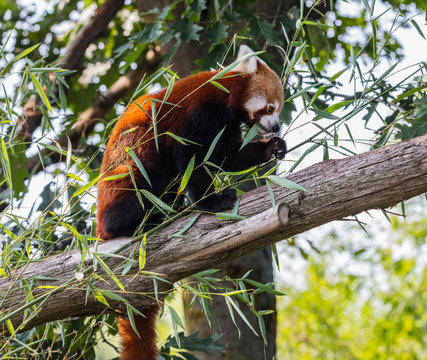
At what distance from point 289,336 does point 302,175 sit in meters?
5.90

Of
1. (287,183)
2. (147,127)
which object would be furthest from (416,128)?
(147,127)

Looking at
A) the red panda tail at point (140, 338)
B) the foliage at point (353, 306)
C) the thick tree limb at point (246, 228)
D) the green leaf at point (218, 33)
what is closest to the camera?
the thick tree limb at point (246, 228)

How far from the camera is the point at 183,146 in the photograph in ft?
8.77

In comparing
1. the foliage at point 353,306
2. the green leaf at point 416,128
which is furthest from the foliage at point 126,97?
the foliage at point 353,306

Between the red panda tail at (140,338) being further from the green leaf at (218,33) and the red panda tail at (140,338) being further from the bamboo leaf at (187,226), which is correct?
the green leaf at (218,33)

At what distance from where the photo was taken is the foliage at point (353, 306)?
6.42 metres

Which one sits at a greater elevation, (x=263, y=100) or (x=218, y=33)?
(x=218, y=33)

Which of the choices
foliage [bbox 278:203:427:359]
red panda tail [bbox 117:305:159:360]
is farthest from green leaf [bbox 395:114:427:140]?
foliage [bbox 278:203:427:359]

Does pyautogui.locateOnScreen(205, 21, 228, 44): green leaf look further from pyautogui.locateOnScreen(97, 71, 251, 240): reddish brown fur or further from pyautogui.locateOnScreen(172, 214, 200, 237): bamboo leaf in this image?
pyautogui.locateOnScreen(172, 214, 200, 237): bamboo leaf

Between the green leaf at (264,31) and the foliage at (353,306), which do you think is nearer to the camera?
the green leaf at (264,31)

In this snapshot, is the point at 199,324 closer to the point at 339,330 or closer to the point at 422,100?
the point at 422,100

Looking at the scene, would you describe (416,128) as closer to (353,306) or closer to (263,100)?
(263,100)

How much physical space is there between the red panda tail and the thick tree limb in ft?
0.66

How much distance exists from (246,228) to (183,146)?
74 centimetres
